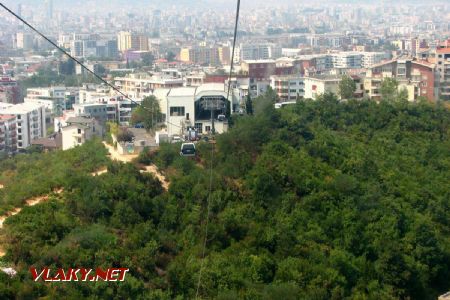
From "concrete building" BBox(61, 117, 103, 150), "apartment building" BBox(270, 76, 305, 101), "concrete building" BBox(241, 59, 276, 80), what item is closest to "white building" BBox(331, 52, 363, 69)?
"concrete building" BBox(241, 59, 276, 80)

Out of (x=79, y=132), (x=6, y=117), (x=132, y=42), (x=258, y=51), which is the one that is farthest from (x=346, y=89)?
(x=132, y=42)

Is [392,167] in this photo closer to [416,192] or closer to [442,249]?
[416,192]

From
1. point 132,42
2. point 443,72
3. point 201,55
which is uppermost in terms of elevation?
point 132,42

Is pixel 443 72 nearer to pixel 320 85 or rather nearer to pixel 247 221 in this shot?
pixel 320 85

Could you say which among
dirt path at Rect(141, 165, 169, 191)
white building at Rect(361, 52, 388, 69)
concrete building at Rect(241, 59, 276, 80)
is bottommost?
dirt path at Rect(141, 165, 169, 191)

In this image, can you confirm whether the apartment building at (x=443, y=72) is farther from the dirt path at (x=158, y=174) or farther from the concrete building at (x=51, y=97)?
the dirt path at (x=158, y=174)

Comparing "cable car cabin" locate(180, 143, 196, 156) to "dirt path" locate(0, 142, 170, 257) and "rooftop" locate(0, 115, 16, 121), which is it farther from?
"rooftop" locate(0, 115, 16, 121)

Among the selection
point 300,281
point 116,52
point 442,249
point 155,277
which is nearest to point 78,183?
point 155,277
